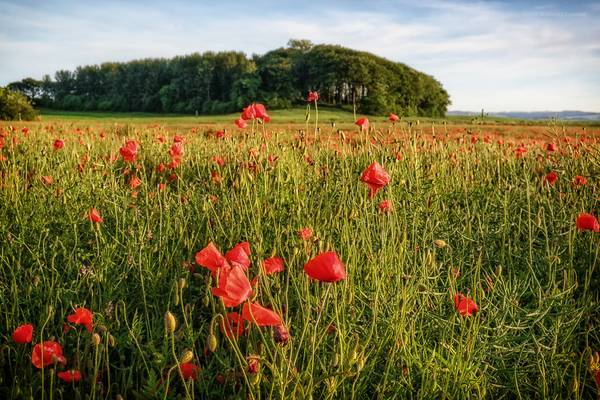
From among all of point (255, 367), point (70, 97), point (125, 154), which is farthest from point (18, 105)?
point (70, 97)

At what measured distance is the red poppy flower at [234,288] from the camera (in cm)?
112

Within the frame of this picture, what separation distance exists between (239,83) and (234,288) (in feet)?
201

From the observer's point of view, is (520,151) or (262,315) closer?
(262,315)

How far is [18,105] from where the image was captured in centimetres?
2542

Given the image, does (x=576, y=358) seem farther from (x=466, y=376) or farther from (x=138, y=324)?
(x=138, y=324)

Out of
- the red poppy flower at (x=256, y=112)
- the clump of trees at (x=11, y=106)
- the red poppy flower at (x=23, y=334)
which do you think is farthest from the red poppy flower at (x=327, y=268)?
the clump of trees at (x=11, y=106)

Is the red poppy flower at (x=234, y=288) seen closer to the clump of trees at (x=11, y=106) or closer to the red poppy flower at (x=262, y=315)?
the red poppy flower at (x=262, y=315)

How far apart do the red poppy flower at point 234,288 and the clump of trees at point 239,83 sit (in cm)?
4344

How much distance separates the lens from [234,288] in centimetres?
114

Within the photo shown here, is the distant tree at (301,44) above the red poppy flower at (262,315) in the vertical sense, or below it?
above

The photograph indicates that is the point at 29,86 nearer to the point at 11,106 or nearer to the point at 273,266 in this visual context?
the point at 11,106

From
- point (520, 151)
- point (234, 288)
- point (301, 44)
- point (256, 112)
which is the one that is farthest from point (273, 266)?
point (301, 44)

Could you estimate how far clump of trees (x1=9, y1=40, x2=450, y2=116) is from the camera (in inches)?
2253

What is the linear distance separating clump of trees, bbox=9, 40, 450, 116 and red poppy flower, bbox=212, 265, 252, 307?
43.4m
